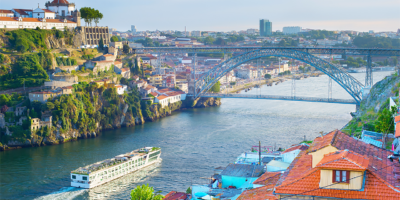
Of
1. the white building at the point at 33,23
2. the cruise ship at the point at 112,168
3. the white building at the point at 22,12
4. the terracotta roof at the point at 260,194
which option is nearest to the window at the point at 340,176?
the terracotta roof at the point at 260,194

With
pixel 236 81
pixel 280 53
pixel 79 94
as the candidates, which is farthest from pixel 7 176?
pixel 236 81

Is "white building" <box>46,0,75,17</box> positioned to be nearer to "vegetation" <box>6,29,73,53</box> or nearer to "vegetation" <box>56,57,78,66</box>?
"vegetation" <box>6,29,73,53</box>

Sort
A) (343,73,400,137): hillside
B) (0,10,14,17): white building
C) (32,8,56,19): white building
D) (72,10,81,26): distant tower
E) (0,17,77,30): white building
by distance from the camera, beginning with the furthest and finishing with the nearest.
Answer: (72,10,81,26): distant tower → (32,8,56,19): white building → (0,10,14,17): white building → (0,17,77,30): white building → (343,73,400,137): hillside

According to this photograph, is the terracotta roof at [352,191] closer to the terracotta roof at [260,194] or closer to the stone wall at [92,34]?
the terracotta roof at [260,194]

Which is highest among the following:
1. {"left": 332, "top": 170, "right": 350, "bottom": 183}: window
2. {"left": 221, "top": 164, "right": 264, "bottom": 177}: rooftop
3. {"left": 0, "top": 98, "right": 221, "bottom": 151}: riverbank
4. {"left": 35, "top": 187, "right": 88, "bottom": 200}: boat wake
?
{"left": 332, "top": 170, "right": 350, "bottom": 183}: window

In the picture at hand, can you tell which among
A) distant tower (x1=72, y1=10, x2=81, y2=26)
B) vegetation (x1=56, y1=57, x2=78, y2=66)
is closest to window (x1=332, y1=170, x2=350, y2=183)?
vegetation (x1=56, y1=57, x2=78, y2=66)
